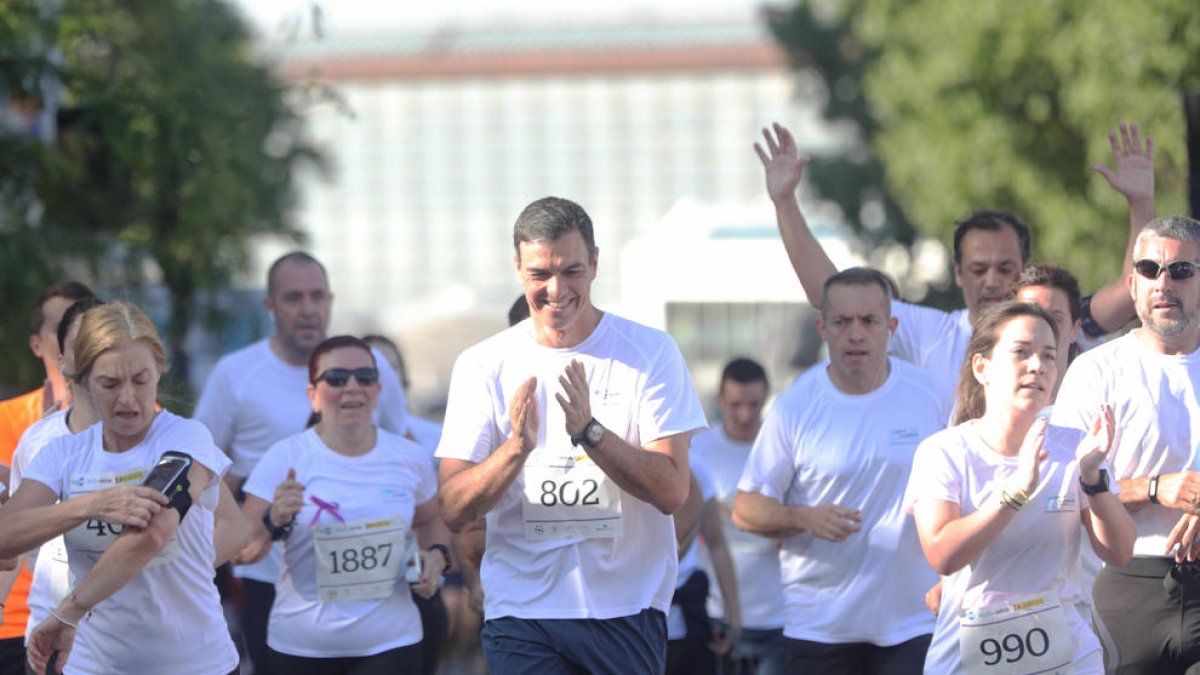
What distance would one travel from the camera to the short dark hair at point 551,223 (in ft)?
19.6

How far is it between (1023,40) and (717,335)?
26.2ft

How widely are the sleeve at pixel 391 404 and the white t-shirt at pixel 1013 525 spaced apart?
10.4 ft

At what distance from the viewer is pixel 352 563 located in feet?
23.9

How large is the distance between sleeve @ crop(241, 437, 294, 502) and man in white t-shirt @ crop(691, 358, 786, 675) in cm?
224

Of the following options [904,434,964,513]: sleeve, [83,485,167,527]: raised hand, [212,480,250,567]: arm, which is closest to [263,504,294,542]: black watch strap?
[212,480,250,567]: arm

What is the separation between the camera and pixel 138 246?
1548cm

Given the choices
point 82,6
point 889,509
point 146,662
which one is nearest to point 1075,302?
point 889,509

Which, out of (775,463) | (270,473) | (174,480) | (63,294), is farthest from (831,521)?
(63,294)

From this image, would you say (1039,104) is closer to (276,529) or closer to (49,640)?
(276,529)

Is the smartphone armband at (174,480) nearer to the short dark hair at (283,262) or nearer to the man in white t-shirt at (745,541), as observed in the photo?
the short dark hair at (283,262)

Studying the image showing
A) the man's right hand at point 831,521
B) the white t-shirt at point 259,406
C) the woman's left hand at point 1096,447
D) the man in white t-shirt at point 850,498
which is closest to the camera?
the woman's left hand at point 1096,447

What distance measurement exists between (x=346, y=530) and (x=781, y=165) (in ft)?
7.69

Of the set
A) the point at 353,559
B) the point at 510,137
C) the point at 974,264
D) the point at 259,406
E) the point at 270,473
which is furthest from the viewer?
the point at 510,137

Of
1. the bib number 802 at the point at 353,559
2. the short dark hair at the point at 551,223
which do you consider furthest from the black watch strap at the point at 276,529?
the short dark hair at the point at 551,223
